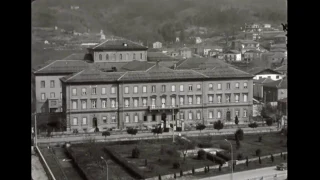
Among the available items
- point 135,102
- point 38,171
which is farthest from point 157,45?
point 38,171

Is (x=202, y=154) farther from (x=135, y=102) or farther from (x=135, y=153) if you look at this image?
(x=135, y=102)

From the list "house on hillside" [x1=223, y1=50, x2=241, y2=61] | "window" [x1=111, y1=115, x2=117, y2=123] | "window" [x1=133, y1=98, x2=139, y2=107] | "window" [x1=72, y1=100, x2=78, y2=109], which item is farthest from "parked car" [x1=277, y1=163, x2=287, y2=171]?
"house on hillside" [x1=223, y1=50, x2=241, y2=61]

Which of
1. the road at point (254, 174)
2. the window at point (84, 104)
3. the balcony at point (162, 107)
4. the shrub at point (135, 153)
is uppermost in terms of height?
the window at point (84, 104)

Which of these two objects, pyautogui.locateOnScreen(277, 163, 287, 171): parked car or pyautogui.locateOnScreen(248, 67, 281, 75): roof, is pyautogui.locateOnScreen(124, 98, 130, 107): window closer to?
pyautogui.locateOnScreen(248, 67, 281, 75): roof

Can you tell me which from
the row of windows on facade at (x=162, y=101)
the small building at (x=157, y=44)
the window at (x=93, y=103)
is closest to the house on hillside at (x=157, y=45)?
the small building at (x=157, y=44)

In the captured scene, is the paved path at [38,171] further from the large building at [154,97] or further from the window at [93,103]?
the window at [93,103]
